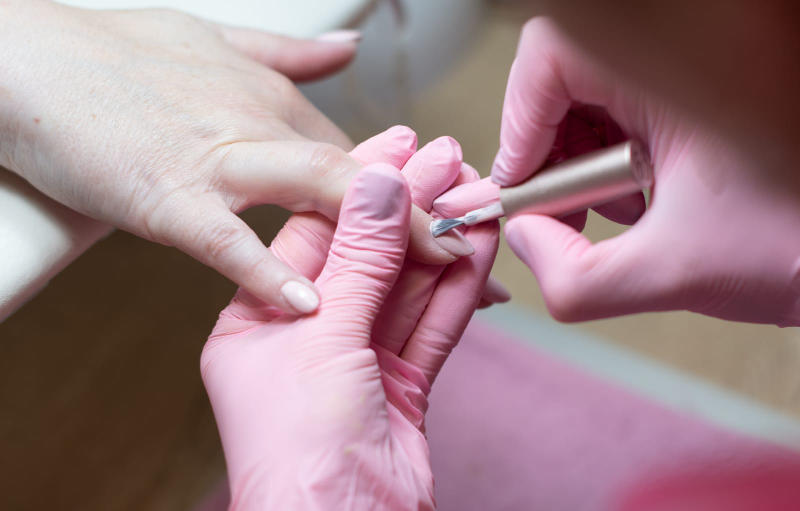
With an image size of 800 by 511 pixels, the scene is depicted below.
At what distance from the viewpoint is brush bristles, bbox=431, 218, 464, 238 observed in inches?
25.7

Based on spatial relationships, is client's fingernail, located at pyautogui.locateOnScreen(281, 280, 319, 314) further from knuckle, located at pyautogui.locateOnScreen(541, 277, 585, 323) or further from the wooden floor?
the wooden floor

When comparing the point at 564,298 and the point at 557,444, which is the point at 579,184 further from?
the point at 557,444

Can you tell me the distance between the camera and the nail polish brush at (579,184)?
1.74 feet

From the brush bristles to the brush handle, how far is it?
60mm

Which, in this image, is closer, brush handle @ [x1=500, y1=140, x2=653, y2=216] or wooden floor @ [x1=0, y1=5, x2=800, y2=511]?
brush handle @ [x1=500, y1=140, x2=653, y2=216]

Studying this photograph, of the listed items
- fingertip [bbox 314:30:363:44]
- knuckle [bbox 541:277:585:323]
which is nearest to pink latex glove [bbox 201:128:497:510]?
knuckle [bbox 541:277:585:323]

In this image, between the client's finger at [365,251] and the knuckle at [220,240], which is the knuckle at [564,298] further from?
the knuckle at [220,240]

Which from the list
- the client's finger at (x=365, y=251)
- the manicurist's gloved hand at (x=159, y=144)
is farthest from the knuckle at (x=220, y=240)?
the client's finger at (x=365, y=251)

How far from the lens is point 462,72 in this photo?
1057 mm

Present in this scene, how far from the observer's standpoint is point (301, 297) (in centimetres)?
62

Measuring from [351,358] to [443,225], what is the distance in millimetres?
168

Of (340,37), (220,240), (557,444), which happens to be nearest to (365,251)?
(220,240)

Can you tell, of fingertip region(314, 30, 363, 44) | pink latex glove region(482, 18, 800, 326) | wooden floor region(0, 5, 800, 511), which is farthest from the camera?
wooden floor region(0, 5, 800, 511)

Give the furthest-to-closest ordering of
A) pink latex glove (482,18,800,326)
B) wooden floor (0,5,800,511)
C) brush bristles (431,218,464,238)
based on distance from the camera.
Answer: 1. wooden floor (0,5,800,511)
2. brush bristles (431,218,464,238)
3. pink latex glove (482,18,800,326)
